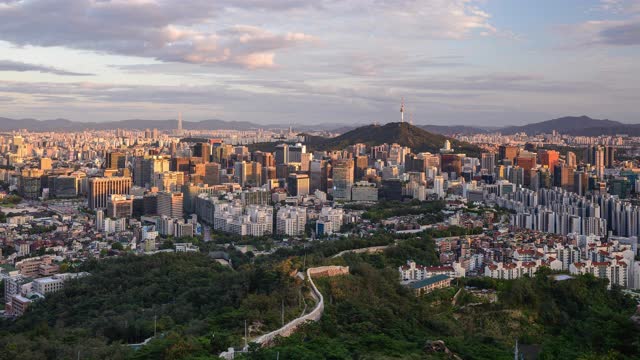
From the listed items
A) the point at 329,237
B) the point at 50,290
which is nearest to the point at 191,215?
the point at 329,237

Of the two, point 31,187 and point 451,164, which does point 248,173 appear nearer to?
point 31,187

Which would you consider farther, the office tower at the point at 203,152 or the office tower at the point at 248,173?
the office tower at the point at 203,152

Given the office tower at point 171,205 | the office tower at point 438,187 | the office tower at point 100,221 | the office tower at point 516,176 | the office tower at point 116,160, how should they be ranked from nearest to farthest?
the office tower at point 100,221
the office tower at point 171,205
the office tower at point 438,187
the office tower at point 516,176
the office tower at point 116,160

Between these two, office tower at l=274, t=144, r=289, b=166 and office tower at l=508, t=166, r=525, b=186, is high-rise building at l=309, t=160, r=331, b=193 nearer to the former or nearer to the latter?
office tower at l=274, t=144, r=289, b=166

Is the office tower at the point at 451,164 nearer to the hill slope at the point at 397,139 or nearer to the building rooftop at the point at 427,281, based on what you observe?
the hill slope at the point at 397,139

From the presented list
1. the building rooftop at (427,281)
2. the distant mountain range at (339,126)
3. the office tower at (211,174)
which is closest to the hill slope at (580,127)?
the distant mountain range at (339,126)
